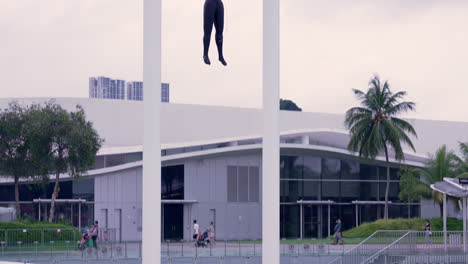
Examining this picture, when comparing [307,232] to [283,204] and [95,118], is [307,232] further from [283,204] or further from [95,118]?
[95,118]

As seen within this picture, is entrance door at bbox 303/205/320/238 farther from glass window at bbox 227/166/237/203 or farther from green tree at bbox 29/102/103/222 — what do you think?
green tree at bbox 29/102/103/222

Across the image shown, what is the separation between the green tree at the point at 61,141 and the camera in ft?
161

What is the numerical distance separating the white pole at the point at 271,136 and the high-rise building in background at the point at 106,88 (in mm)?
97946

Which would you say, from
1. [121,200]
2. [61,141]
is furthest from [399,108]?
[61,141]

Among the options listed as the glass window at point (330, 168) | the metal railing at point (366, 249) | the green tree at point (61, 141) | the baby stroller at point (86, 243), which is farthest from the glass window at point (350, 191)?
the metal railing at point (366, 249)

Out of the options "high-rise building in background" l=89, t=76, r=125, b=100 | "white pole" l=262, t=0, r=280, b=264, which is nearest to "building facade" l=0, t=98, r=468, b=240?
"white pole" l=262, t=0, r=280, b=264

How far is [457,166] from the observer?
62.5 metres

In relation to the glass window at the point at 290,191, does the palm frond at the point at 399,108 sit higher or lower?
higher

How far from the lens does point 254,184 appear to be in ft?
201

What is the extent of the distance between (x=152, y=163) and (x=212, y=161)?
47.3 m

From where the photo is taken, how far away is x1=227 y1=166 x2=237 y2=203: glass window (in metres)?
60.3

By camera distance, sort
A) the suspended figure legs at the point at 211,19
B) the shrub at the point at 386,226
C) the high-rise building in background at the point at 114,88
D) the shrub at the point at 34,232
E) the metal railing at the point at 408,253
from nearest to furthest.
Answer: the suspended figure legs at the point at 211,19
the metal railing at the point at 408,253
the shrub at the point at 34,232
the shrub at the point at 386,226
the high-rise building in background at the point at 114,88

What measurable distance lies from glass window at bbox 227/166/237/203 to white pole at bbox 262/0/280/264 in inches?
1855

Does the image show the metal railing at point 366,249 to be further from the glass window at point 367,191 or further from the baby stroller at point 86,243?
the glass window at point 367,191
